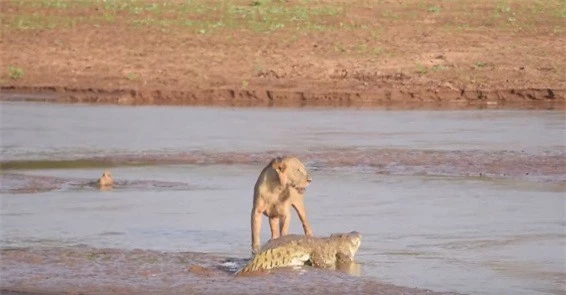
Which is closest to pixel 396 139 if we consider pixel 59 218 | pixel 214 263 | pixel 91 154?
pixel 91 154

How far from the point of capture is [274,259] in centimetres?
1046

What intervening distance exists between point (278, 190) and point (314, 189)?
375 cm

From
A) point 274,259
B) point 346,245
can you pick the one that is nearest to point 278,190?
point 346,245

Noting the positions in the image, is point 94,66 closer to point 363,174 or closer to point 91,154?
point 91,154

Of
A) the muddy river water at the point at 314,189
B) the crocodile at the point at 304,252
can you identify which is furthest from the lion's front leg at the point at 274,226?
the crocodile at the point at 304,252

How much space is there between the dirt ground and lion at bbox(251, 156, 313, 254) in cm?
1240

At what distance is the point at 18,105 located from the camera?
23906 mm

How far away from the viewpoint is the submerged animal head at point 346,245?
10789 millimetres

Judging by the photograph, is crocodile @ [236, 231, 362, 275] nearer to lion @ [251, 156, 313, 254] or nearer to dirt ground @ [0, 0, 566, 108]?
lion @ [251, 156, 313, 254]

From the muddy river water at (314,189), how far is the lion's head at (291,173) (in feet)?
2.14

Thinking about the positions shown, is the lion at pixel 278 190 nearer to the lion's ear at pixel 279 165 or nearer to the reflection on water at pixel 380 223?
the lion's ear at pixel 279 165

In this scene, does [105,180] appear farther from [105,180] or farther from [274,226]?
[274,226]

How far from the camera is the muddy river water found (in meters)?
10.9

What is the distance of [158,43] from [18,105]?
5468 millimetres
